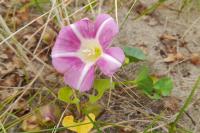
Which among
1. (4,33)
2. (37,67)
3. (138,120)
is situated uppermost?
(4,33)

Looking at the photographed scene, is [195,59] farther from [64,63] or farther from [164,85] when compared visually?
[64,63]

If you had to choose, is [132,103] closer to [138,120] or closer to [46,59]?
[138,120]

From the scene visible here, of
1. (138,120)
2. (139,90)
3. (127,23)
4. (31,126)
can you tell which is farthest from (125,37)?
(31,126)

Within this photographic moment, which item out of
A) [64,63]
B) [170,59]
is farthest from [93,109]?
[170,59]

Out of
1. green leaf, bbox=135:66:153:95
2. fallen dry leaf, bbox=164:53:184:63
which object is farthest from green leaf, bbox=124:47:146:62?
fallen dry leaf, bbox=164:53:184:63

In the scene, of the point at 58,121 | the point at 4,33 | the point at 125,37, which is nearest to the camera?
the point at 58,121

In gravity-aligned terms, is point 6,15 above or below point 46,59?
above

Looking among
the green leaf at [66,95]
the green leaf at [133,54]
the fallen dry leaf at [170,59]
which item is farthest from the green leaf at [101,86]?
the fallen dry leaf at [170,59]
